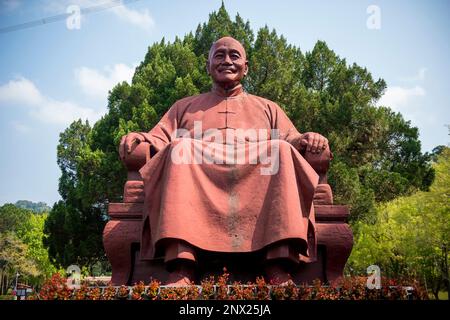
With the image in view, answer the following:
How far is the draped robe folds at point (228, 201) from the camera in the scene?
14.6 feet

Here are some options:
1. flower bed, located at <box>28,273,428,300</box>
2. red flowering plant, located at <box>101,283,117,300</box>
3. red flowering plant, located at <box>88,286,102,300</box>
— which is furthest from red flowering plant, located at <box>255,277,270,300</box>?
red flowering plant, located at <box>88,286,102,300</box>

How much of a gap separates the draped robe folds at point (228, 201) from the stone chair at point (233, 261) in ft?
0.81

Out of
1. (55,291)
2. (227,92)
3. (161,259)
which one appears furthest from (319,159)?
(55,291)

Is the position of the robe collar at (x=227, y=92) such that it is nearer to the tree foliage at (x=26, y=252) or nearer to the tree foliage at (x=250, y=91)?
the tree foliage at (x=250, y=91)

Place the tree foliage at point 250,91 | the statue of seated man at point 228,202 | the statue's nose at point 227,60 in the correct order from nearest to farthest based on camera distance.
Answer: the statue of seated man at point 228,202
the statue's nose at point 227,60
the tree foliage at point 250,91

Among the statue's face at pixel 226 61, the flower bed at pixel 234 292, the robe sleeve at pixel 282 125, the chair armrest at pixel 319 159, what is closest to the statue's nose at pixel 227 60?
the statue's face at pixel 226 61

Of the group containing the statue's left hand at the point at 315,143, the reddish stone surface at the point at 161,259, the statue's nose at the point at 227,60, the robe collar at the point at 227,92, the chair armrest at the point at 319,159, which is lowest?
the reddish stone surface at the point at 161,259

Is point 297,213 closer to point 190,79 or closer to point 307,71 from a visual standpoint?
point 190,79

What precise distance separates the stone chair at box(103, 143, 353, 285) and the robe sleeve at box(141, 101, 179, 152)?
33 cm

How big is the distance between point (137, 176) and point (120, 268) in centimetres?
99

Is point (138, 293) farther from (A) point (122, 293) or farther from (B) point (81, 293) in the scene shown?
(B) point (81, 293)

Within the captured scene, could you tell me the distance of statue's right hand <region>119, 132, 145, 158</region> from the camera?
5.23 metres

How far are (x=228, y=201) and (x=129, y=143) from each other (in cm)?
130
